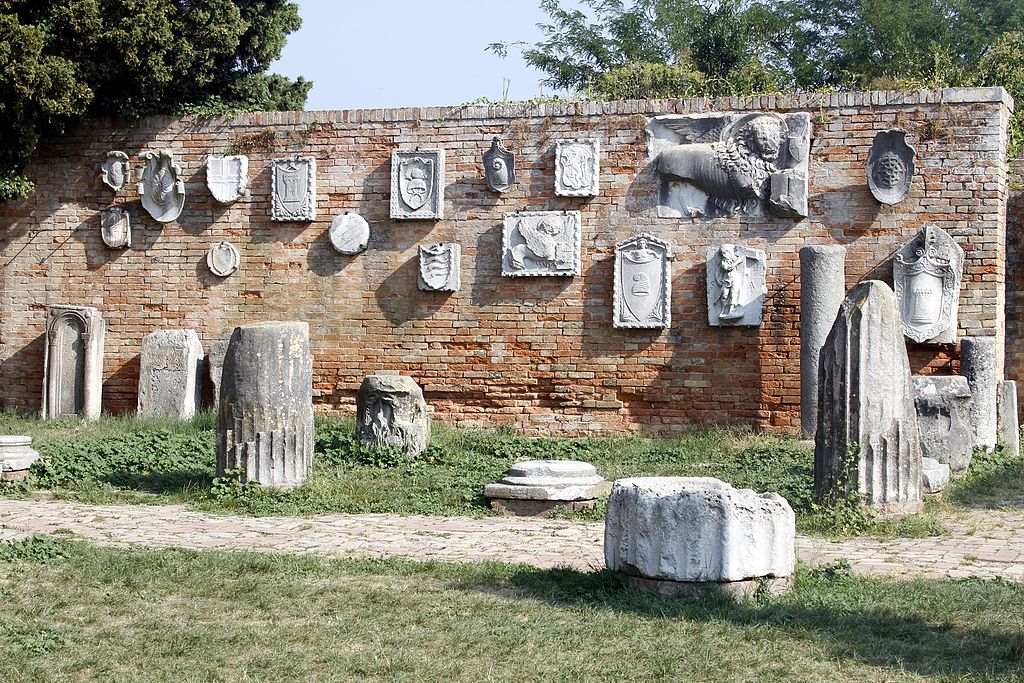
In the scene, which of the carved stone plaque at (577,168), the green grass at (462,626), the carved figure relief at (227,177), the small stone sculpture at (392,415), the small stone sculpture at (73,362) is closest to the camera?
the green grass at (462,626)

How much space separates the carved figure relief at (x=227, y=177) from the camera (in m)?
14.9

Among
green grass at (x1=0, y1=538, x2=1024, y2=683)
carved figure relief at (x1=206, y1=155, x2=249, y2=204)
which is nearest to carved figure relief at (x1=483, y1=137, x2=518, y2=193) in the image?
carved figure relief at (x1=206, y1=155, x2=249, y2=204)

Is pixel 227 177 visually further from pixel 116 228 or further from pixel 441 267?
pixel 441 267

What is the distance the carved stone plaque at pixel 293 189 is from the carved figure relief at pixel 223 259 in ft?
2.19

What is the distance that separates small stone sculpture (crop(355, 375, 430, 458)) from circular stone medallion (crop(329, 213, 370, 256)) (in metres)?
3.00

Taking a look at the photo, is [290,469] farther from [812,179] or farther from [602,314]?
[812,179]

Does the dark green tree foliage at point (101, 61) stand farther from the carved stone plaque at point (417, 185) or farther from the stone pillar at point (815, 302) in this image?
the stone pillar at point (815, 302)

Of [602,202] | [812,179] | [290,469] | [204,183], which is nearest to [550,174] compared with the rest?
[602,202]

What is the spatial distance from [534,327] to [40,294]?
249 inches

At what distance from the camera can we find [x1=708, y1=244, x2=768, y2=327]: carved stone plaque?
13.5 m

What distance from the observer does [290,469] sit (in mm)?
10016

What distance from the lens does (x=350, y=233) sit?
14.6 metres

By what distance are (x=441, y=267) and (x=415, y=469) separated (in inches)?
147

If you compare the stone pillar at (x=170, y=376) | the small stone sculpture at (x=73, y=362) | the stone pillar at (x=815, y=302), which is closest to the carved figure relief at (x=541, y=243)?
the stone pillar at (x=815, y=302)
